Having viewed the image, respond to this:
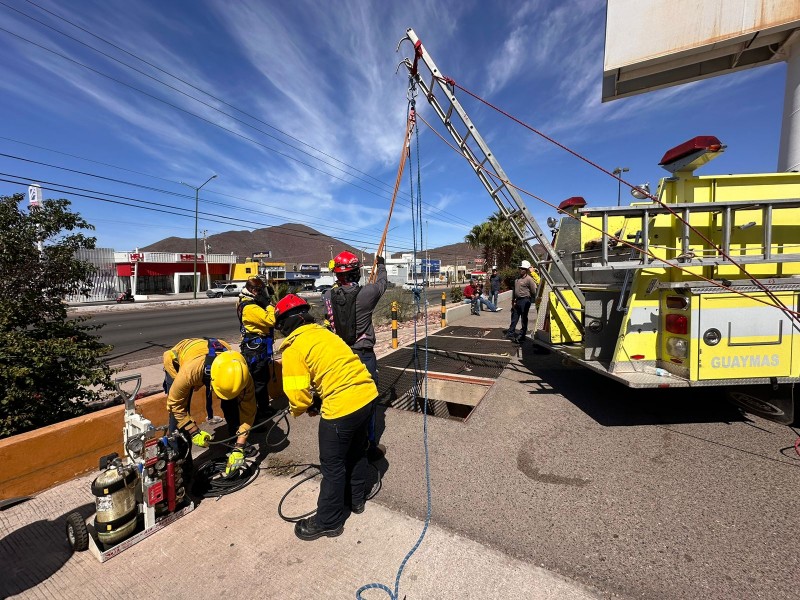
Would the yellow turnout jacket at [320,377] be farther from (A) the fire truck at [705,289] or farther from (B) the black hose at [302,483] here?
(A) the fire truck at [705,289]

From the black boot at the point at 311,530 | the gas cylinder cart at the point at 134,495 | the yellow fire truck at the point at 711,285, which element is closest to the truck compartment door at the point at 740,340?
the yellow fire truck at the point at 711,285

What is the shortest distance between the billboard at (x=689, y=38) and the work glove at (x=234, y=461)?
8180 millimetres

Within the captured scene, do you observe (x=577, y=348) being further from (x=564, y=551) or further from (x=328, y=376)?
(x=328, y=376)

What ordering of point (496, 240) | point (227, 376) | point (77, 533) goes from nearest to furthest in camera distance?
point (77, 533)
point (227, 376)
point (496, 240)

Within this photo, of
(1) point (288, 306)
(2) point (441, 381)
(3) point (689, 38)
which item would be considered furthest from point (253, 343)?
(3) point (689, 38)

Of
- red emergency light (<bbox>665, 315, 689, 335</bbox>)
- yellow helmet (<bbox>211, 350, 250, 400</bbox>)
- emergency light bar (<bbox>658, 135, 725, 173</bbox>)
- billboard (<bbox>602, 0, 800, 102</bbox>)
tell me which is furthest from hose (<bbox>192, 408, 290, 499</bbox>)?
billboard (<bbox>602, 0, 800, 102</bbox>)

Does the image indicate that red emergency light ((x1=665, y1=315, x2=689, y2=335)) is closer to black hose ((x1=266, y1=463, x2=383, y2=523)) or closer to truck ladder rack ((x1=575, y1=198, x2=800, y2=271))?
truck ladder rack ((x1=575, y1=198, x2=800, y2=271))

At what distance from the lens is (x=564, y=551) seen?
7.65ft

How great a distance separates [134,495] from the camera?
2.56 meters

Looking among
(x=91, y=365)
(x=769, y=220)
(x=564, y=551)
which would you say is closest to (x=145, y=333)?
(x=91, y=365)

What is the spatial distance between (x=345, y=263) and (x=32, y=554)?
10.2 ft

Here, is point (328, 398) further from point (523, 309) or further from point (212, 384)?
point (523, 309)

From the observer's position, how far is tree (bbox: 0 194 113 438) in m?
3.32

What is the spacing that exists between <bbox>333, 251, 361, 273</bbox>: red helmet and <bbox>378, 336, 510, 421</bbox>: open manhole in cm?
190
